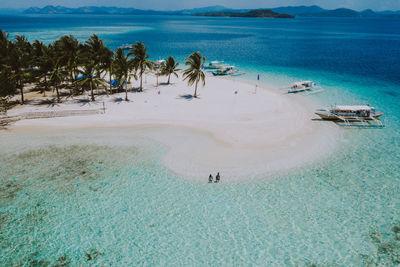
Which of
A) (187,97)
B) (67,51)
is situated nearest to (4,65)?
(67,51)

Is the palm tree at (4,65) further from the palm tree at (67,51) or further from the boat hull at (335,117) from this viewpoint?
the boat hull at (335,117)

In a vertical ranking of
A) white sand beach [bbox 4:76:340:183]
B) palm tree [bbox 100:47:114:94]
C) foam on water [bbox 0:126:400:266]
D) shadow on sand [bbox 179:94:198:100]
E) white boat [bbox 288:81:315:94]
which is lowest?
foam on water [bbox 0:126:400:266]

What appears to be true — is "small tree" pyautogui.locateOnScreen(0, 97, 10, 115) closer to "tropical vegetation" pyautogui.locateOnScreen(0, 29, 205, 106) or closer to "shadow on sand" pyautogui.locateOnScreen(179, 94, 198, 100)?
"tropical vegetation" pyautogui.locateOnScreen(0, 29, 205, 106)

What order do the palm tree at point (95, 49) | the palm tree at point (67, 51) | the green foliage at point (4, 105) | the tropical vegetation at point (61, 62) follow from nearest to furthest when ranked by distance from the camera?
the green foliage at point (4, 105) → the tropical vegetation at point (61, 62) → the palm tree at point (67, 51) → the palm tree at point (95, 49)

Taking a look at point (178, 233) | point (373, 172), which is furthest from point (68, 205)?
point (373, 172)

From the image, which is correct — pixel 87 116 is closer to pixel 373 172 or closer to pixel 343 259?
pixel 343 259

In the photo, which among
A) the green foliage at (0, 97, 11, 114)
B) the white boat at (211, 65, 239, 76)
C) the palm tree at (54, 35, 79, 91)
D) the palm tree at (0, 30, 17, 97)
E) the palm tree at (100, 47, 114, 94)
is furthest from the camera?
the white boat at (211, 65, 239, 76)

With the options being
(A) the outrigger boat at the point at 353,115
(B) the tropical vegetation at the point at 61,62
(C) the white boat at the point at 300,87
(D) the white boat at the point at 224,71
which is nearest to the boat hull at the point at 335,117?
(A) the outrigger boat at the point at 353,115

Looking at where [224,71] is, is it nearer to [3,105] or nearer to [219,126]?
[219,126]

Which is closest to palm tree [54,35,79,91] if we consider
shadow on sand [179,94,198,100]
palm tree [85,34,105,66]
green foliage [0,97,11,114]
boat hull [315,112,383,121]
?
palm tree [85,34,105,66]
